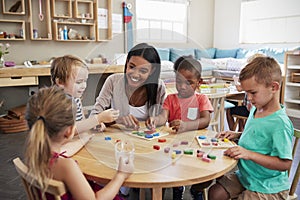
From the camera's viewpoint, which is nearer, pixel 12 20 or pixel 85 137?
pixel 85 137

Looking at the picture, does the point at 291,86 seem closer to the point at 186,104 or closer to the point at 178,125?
the point at 186,104

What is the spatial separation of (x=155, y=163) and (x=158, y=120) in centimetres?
52

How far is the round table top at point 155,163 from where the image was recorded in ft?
3.08

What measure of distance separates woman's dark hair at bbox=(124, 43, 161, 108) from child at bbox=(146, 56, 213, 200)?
0.10m

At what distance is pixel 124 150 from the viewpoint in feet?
3.65

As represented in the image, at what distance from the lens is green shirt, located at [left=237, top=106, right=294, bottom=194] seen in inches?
43.9

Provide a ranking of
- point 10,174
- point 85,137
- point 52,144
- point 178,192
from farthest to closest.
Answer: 1. point 10,174
2. point 178,192
3. point 85,137
4. point 52,144

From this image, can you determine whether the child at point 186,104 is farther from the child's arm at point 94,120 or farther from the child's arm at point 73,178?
the child's arm at point 73,178

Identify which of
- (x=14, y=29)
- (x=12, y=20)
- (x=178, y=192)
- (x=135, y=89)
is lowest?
(x=178, y=192)

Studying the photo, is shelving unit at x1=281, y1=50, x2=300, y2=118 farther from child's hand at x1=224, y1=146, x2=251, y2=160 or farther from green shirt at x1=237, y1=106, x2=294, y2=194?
child's hand at x1=224, y1=146, x2=251, y2=160

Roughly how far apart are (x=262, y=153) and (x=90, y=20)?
13.7 feet

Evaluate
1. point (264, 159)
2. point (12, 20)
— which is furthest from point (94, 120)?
point (12, 20)

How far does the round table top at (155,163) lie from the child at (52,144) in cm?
8

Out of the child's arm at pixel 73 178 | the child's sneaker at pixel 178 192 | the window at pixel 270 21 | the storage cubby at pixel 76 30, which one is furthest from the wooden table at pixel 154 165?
the window at pixel 270 21
